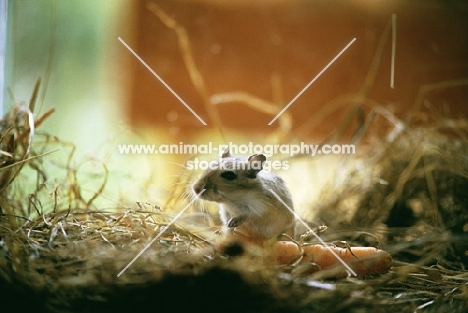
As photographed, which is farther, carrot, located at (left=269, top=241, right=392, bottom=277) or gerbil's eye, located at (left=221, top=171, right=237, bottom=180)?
gerbil's eye, located at (left=221, top=171, right=237, bottom=180)

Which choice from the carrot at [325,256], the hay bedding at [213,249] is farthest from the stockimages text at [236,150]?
the carrot at [325,256]

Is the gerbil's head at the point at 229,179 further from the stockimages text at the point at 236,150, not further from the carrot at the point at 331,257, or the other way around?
the carrot at the point at 331,257

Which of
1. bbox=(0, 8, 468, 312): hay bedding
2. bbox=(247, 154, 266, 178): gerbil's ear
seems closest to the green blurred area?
bbox=(0, 8, 468, 312): hay bedding

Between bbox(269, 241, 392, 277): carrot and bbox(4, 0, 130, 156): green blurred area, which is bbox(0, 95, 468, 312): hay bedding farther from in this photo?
bbox(4, 0, 130, 156): green blurred area

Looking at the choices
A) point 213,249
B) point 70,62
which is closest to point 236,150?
point 213,249

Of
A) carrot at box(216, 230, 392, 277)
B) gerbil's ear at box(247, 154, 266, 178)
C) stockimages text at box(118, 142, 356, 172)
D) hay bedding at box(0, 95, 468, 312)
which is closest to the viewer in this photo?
hay bedding at box(0, 95, 468, 312)

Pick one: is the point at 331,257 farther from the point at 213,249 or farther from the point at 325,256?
the point at 213,249
